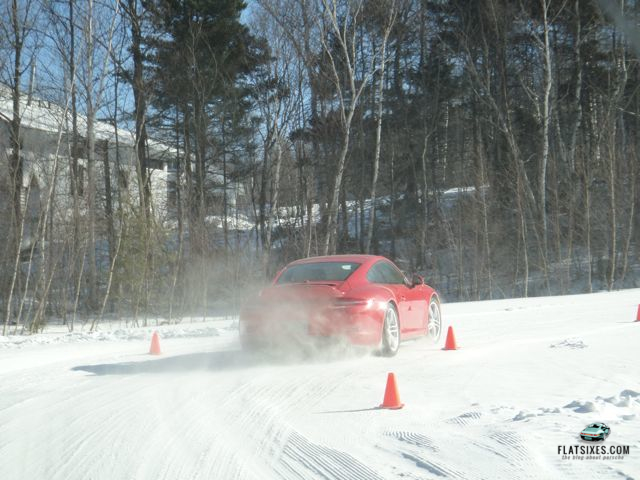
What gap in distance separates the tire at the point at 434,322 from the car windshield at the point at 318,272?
2.37 m

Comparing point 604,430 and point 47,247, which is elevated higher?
point 47,247

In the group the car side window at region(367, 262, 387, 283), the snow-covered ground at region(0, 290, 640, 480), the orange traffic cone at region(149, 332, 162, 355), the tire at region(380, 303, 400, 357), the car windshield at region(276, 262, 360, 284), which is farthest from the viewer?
the orange traffic cone at region(149, 332, 162, 355)

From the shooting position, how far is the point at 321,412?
625 cm

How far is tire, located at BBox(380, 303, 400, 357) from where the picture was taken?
31.4 feet

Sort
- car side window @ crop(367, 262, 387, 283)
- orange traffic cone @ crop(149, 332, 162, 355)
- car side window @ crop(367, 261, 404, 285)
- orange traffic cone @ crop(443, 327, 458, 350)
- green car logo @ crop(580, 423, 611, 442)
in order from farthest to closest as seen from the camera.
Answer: orange traffic cone @ crop(149, 332, 162, 355) → orange traffic cone @ crop(443, 327, 458, 350) → car side window @ crop(367, 261, 404, 285) → car side window @ crop(367, 262, 387, 283) → green car logo @ crop(580, 423, 611, 442)

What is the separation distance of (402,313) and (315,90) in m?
22.8

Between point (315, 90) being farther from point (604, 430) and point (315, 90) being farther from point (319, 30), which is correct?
point (604, 430)

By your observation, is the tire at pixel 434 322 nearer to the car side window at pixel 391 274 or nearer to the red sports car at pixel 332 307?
the car side window at pixel 391 274

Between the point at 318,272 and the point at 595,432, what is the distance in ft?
18.9

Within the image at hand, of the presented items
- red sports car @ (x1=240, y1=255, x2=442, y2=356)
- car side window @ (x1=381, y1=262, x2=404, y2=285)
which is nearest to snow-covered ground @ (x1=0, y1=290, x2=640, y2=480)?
red sports car @ (x1=240, y1=255, x2=442, y2=356)

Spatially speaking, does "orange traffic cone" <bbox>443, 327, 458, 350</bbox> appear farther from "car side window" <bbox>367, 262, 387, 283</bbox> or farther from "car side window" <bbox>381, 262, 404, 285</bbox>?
"car side window" <bbox>367, 262, 387, 283</bbox>

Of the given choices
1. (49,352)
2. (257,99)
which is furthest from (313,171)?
(49,352)

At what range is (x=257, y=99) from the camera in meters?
33.5

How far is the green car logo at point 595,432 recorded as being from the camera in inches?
184
